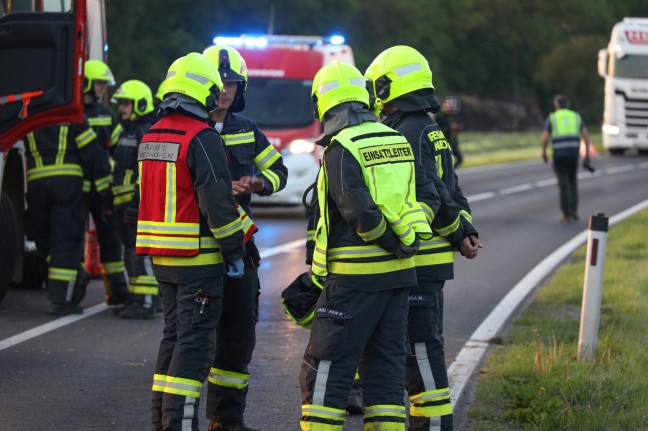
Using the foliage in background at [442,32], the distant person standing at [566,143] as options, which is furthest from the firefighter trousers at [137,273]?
the foliage in background at [442,32]

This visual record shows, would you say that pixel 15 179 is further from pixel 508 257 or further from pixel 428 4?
pixel 428 4

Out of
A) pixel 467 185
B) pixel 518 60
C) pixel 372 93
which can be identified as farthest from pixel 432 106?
pixel 518 60

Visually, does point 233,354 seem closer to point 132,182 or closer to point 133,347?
point 133,347

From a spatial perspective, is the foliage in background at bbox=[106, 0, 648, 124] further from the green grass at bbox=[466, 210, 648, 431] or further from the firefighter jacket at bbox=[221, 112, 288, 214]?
the firefighter jacket at bbox=[221, 112, 288, 214]

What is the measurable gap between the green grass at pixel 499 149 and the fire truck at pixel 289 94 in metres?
16.8

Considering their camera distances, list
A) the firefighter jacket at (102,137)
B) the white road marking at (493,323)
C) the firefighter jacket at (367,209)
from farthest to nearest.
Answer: the firefighter jacket at (102,137), the white road marking at (493,323), the firefighter jacket at (367,209)

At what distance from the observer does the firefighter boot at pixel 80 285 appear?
10.6m

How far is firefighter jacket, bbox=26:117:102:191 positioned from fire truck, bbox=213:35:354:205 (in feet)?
27.2

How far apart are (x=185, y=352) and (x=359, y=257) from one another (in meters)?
0.94

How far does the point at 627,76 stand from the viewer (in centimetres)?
3681

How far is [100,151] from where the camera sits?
10.7 meters

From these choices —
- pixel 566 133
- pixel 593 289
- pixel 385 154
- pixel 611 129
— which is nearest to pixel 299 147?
pixel 566 133

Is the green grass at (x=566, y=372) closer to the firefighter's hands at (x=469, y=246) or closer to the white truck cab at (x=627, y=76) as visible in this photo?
the firefighter's hands at (x=469, y=246)

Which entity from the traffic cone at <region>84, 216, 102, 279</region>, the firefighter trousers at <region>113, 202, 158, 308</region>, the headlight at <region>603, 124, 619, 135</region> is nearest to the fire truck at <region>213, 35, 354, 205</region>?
the traffic cone at <region>84, 216, 102, 279</region>
